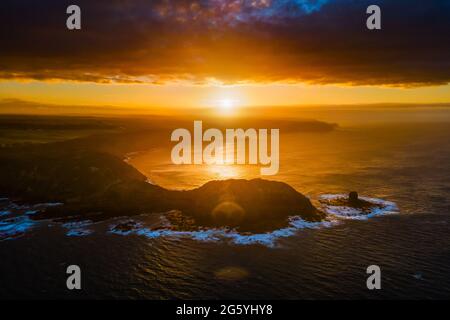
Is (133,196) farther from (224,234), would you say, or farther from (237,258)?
(237,258)

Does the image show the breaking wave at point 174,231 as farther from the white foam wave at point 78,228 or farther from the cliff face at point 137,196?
the cliff face at point 137,196

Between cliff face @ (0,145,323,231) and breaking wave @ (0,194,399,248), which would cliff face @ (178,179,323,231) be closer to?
cliff face @ (0,145,323,231)

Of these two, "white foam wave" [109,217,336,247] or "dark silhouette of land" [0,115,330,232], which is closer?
"white foam wave" [109,217,336,247]

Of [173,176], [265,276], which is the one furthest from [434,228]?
[173,176]

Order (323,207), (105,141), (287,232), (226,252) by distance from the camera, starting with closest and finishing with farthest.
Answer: (226,252) → (287,232) → (323,207) → (105,141)

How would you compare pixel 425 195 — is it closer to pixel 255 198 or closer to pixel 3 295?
pixel 255 198

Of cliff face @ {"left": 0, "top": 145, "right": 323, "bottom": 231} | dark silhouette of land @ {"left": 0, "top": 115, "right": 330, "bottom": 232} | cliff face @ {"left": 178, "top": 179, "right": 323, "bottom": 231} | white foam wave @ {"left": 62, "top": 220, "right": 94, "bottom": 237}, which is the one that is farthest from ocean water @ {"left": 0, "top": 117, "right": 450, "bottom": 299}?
cliff face @ {"left": 0, "top": 145, "right": 323, "bottom": 231}

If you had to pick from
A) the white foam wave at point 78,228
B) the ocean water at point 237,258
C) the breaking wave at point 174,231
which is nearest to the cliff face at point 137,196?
the breaking wave at point 174,231

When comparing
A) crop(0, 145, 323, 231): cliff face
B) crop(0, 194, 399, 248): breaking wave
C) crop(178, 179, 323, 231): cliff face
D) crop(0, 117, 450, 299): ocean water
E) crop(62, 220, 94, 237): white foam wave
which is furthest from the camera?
crop(0, 145, 323, 231): cliff face

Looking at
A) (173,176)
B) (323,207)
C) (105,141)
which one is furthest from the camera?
(105,141)

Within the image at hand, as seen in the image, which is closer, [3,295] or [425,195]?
[3,295]
